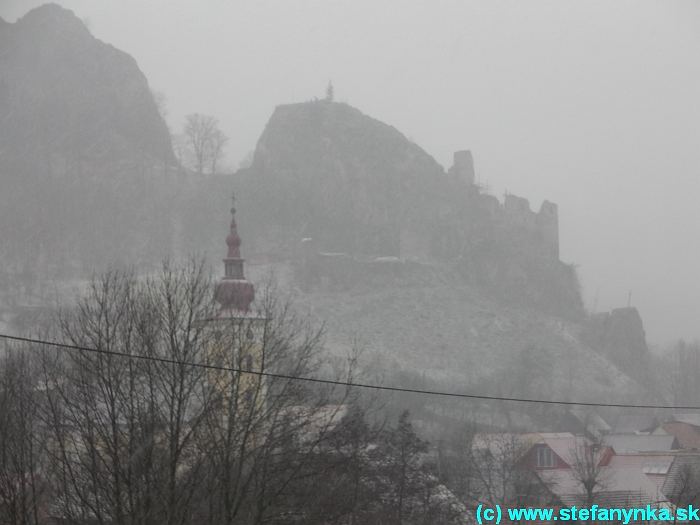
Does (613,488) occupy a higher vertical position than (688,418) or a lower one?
higher

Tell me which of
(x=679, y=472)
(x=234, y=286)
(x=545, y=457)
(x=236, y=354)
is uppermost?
(x=234, y=286)

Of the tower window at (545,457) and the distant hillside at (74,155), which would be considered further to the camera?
the distant hillside at (74,155)

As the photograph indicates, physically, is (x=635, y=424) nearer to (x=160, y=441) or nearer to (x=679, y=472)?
(x=679, y=472)

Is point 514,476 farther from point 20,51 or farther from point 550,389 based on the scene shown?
point 20,51

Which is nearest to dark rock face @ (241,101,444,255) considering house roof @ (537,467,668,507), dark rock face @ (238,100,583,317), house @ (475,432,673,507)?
dark rock face @ (238,100,583,317)

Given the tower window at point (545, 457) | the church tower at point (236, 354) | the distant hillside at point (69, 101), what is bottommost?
the tower window at point (545, 457)

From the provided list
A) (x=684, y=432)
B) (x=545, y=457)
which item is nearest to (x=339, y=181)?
(x=684, y=432)

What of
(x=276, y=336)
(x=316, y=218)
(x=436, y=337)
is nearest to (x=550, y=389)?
(x=436, y=337)

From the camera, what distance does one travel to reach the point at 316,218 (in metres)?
103

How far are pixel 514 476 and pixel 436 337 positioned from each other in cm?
4714

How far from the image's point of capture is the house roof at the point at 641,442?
2318 inches

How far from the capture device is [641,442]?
199 feet

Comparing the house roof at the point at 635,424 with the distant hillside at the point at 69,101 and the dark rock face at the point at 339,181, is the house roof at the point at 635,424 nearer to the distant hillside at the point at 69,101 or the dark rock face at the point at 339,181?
the dark rock face at the point at 339,181

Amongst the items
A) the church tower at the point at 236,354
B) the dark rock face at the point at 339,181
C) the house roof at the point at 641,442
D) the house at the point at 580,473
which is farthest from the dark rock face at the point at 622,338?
the church tower at the point at 236,354
